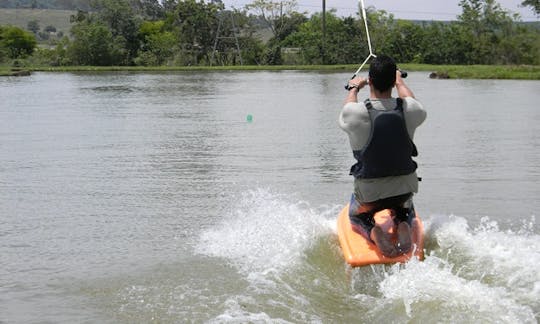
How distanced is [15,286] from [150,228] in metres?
2.08

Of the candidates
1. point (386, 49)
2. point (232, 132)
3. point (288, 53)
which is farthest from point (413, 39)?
point (232, 132)

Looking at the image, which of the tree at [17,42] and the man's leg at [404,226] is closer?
the man's leg at [404,226]

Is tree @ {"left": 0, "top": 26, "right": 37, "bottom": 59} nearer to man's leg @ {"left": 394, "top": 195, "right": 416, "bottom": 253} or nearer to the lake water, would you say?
the lake water

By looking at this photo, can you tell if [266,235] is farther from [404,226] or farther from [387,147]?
[387,147]

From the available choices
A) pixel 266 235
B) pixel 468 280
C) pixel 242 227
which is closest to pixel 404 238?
pixel 468 280

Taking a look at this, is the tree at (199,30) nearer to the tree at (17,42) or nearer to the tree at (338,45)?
the tree at (338,45)

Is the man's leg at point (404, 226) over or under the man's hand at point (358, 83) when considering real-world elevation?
under

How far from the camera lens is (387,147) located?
18.7 ft

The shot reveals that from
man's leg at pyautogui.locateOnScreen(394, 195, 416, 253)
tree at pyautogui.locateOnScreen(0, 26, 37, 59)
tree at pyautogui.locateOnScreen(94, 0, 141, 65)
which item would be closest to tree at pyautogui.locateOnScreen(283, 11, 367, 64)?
tree at pyautogui.locateOnScreen(94, 0, 141, 65)

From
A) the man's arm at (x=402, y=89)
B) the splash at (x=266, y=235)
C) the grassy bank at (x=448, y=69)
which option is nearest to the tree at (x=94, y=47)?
the grassy bank at (x=448, y=69)

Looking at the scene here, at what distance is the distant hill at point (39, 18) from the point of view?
159875 mm

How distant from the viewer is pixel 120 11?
241ft

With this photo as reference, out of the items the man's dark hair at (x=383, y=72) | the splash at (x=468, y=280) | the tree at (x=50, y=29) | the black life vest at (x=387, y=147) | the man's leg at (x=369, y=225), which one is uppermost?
the tree at (x=50, y=29)

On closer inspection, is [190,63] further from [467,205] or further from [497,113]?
[467,205]
